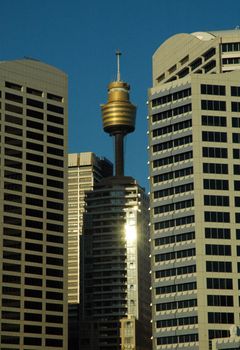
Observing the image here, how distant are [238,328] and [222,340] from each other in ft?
13.2

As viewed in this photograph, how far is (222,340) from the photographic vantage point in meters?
196

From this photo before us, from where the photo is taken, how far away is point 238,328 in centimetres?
19538
